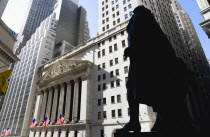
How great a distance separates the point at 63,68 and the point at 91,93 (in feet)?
48.3

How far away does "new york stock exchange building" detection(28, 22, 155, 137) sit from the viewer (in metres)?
28.8

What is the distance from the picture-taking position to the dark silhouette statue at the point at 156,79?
3332 mm

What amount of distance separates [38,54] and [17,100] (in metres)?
20.4

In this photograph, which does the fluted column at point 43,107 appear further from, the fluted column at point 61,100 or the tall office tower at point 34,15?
the tall office tower at point 34,15

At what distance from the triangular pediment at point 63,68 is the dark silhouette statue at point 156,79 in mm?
33268

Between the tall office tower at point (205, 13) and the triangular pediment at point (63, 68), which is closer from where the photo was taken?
the tall office tower at point (205, 13)

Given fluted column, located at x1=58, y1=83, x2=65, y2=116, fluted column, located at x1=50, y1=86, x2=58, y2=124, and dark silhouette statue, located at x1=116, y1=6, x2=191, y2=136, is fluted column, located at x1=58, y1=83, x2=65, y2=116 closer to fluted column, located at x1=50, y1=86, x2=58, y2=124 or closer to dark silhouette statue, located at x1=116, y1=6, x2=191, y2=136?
fluted column, located at x1=50, y1=86, x2=58, y2=124

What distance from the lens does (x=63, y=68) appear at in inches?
1710

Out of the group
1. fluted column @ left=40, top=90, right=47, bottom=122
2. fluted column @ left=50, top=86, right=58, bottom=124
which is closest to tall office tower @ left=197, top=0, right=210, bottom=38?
fluted column @ left=50, top=86, right=58, bottom=124

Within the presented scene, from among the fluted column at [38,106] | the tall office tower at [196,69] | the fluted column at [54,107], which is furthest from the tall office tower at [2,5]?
the tall office tower at [196,69]

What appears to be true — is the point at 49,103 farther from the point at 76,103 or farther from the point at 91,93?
the point at 91,93

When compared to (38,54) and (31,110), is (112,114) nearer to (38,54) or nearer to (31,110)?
(31,110)

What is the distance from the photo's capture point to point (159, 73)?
146 inches

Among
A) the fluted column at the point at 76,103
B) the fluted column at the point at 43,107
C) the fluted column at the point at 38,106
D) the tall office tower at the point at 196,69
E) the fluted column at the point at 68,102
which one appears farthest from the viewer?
the fluted column at the point at 38,106
